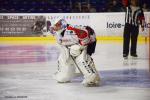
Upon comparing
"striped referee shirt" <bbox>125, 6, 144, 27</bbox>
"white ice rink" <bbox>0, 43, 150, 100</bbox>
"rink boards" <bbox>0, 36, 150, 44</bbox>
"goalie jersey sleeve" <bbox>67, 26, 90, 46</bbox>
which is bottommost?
"white ice rink" <bbox>0, 43, 150, 100</bbox>

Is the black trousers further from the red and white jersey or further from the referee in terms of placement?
the red and white jersey

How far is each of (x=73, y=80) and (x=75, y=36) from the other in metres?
0.21

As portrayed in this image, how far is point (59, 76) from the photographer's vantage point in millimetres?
2951

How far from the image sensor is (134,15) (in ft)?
9.32

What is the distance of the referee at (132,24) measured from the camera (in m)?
2.80

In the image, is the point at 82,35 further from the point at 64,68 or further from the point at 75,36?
the point at 64,68

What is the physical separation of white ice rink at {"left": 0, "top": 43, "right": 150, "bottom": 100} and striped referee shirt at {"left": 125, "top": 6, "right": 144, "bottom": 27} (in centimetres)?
12

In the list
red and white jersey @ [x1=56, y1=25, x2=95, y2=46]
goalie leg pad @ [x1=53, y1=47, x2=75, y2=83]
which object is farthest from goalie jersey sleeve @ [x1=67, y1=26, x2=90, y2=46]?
goalie leg pad @ [x1=53, y1=47, x2=75, y2=83]

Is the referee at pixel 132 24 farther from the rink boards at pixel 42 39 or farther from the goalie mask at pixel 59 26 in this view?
the goalie mask at pixel 59 26

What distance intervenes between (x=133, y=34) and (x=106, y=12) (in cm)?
17

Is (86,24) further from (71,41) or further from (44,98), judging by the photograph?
A: (44,98)

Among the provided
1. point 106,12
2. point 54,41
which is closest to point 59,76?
point 54,41

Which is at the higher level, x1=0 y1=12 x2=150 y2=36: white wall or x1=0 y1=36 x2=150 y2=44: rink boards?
x1=0 y1=12 x2=150 y2=36: white wall

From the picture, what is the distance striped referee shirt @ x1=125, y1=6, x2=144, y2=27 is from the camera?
2.80 meters
